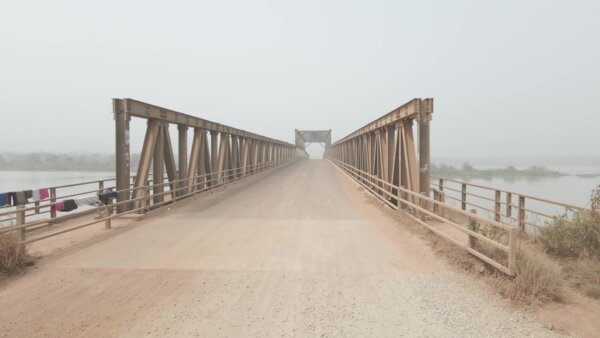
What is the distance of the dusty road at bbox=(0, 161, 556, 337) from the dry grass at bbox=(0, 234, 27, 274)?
0.29 meters

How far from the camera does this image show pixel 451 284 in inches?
200

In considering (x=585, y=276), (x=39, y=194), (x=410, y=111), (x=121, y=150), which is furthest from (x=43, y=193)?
(x=585, y=276)

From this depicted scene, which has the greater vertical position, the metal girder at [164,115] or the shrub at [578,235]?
the metal girder at [164,115]

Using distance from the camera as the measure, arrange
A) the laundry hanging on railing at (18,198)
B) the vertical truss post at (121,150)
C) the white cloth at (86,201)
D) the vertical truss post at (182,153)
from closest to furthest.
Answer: the laundry hanging on railing at (18,198)
the white cloth at (86,201)
the vertical truss post at (121,150)
the vertical truss post at (182,153)

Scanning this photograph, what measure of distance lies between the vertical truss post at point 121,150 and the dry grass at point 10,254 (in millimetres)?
4608

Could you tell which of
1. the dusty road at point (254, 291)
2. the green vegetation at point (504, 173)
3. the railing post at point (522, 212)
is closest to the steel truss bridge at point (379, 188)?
the railing post at point (522, 212)

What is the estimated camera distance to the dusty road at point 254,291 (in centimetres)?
388

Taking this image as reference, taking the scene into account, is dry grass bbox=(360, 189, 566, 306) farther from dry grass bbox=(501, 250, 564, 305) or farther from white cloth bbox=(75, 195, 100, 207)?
white cloth bbox=(75, 195, 100, 207)

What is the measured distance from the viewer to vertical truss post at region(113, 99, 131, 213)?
10.5m

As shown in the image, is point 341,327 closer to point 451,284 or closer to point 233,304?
point 233,304

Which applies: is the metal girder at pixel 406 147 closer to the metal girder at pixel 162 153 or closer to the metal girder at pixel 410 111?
the metal girder at pixel 410 111

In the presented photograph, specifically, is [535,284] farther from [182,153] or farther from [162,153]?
[182,153]

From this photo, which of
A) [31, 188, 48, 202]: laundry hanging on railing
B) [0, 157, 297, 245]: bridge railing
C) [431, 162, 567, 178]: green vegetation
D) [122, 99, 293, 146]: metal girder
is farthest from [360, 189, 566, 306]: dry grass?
[431, 162, 567, 178]: green vegetation

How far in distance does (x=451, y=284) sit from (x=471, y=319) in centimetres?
107
